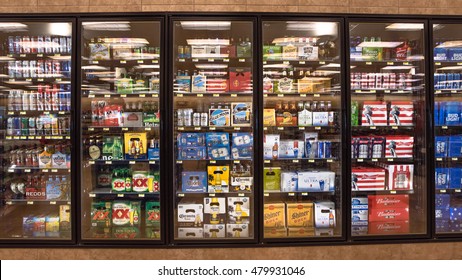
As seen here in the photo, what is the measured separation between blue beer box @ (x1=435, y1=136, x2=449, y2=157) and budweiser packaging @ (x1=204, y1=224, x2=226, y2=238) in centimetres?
267

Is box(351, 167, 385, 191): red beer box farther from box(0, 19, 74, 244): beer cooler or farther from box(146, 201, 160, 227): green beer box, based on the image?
box(0, 19, 74, 244): beer cooler

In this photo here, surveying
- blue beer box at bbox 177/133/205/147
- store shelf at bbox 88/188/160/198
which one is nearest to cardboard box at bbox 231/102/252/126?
blue beer box at bbox 177/133/205/147

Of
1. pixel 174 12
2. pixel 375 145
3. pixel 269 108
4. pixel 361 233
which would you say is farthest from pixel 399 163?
pixel 174 12

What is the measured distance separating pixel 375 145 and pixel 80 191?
3421 millimetres

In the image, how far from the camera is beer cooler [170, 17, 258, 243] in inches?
166

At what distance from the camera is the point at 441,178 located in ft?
14.2

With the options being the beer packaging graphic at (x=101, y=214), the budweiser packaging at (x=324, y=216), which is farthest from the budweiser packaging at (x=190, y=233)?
the budweiser packaging at (x=324, y=216)

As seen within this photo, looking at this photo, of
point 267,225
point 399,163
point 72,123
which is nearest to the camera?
point 72,123

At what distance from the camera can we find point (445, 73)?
437 cm

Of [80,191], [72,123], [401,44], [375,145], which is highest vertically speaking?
[401,44]

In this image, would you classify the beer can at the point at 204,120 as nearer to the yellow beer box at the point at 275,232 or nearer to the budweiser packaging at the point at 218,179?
the budweiser packaging at the point at 218,179

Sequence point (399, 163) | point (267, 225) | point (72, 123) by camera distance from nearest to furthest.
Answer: point (72, 123) → point (267, 225) → point (399, 163)

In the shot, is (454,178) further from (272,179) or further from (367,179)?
(272,179)

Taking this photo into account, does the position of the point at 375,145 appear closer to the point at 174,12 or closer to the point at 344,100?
the point at 344,100
